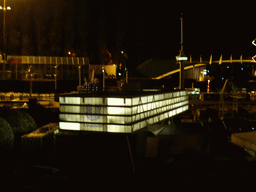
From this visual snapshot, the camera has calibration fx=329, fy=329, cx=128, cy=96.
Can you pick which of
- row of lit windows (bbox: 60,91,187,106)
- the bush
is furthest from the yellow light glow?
the bush

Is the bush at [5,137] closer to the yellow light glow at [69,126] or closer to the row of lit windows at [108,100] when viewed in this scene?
the yellow light glow at [69,126]

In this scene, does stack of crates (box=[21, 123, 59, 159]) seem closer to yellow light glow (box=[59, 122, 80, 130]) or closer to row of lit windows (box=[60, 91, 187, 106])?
yellow light glow (box=[59, 122, 80, 130])

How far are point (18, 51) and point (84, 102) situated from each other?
40.4 m

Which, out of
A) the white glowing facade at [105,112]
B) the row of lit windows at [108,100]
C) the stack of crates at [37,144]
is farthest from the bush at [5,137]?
the row of lit windows at [108,100]

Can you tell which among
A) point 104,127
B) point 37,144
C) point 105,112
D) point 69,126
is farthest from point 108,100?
point 37,144

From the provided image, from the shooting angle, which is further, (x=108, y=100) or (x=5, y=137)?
(x=5, y=137)

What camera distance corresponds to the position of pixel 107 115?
5613 mm

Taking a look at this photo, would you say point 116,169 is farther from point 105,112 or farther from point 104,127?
point 105,112

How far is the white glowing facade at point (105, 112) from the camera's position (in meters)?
5.51

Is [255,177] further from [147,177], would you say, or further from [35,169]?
[35,169]

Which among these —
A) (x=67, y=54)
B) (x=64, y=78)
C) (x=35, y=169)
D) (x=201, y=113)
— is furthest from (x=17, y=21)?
(x=35, y=169)

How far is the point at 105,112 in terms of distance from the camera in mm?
5648

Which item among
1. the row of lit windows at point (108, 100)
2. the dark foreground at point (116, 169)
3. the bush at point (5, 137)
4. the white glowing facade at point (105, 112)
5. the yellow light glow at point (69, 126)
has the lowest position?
the dark foreground at point (116, 169)

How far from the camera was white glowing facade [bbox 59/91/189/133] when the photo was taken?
551 cm
